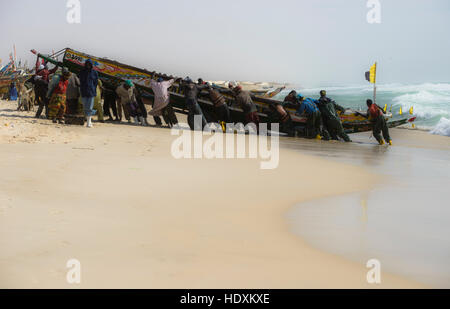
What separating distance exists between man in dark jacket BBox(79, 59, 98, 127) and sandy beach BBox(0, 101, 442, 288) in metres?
4.53

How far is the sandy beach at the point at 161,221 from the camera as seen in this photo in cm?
351

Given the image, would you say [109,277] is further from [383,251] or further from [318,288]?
[383,251]

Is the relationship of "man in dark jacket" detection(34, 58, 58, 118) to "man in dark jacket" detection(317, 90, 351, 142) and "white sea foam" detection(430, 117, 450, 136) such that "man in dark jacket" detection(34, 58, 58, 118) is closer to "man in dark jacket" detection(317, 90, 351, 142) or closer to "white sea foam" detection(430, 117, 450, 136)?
"man in dark jacket" detection(317, 90, 351, 142)

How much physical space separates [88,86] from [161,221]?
9545 mm

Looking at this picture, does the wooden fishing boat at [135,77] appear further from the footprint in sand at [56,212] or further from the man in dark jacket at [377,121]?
the footprint in sand at [56,212]

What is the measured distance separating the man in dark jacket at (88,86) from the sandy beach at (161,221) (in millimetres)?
4528

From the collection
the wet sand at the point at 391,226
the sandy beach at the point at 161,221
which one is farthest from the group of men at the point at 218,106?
the wet sand at the point at 391,226

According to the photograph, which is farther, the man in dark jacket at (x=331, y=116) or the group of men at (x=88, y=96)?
the man in dark jacket at (x=331, y=116)

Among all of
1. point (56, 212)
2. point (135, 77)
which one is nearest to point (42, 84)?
point (135, 77)

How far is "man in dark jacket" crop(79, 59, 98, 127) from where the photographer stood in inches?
537

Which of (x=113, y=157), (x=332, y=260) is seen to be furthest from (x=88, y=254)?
(x=113, y=157)

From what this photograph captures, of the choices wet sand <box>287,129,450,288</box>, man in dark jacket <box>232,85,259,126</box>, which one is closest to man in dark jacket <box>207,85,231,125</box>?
man in dark jacket <box>232,85,259,126</box>

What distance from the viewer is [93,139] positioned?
1091 cm
